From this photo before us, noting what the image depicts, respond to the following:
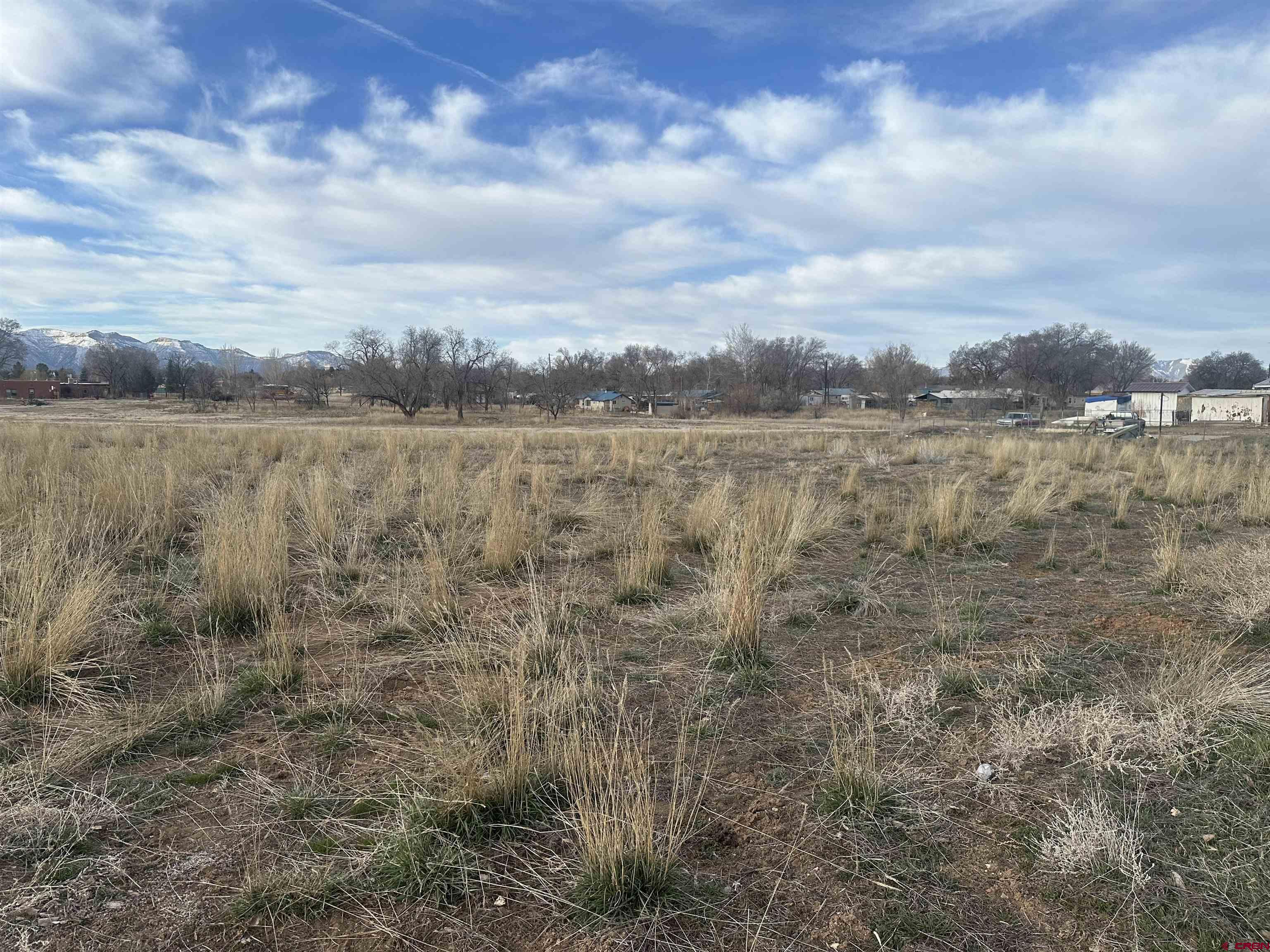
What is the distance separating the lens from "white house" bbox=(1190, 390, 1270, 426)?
157 ft

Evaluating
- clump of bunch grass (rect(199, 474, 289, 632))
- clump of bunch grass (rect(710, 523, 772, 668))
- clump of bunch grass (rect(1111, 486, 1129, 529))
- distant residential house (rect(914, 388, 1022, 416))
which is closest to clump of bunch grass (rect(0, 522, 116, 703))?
clump of bunch grass (rect(199, 474, 289, 632))

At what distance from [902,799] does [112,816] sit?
99.8 inches

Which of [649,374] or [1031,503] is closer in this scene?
[1031,503]

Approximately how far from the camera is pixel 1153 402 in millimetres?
52531

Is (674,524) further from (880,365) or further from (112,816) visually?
(880,365)

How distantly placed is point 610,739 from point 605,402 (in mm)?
79865

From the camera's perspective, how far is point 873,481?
11516 millimetres

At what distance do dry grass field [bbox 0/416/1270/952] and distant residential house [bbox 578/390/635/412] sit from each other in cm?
7247

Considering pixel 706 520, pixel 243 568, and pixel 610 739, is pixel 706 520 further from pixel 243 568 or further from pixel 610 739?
pixel 610 739

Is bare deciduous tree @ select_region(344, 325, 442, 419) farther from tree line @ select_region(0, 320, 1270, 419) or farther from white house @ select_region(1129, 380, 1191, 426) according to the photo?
white house @ select_region(1129, 380, 1191, 426)

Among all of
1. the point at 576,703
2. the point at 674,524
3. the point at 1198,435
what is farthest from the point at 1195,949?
the point at 1198,435

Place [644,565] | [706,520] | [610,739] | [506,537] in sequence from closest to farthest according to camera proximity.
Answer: [610,739], [644,565], [506,537], [706,520]

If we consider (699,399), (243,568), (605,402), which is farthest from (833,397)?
(243,568)

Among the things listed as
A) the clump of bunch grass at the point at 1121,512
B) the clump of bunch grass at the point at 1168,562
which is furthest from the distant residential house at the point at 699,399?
the clump of bunch grass at the point at 1168,562
